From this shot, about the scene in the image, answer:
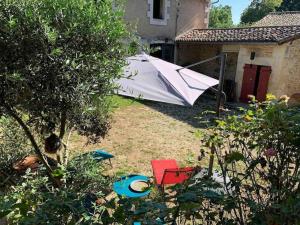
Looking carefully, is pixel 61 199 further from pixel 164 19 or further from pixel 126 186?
pixel 164 19

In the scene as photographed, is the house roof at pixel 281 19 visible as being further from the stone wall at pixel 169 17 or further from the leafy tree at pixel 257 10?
the leafy tree at pixel 257 10

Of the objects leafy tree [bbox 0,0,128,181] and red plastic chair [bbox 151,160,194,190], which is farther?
red plastic chair [bbox 151,160,194,190]

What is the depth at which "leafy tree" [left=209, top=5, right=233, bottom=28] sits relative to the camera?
147 ft

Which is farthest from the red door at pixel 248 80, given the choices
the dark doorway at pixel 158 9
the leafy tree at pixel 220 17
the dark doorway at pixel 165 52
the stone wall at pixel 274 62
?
the leafy tree at pixel 220 17

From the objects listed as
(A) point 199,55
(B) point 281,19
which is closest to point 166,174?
(A) point 199,55

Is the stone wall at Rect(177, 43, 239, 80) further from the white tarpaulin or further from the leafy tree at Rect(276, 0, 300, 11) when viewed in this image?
the leafy tree at Rect(276, 0, 300, 11)

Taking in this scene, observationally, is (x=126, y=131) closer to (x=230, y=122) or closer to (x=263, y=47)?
(x=230, y=122)

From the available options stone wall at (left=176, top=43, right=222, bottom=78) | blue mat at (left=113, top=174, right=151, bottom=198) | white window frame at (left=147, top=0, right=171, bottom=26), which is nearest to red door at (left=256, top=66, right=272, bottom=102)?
stone wall at (left=176, top=43, right=222, bottom=78)

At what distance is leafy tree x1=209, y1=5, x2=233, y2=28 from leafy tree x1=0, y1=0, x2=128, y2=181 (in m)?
44.8

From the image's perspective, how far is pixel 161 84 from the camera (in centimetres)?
525

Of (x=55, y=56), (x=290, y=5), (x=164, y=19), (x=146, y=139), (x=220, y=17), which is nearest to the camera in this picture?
(x=55, y=56)

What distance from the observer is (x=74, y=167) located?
3.34m

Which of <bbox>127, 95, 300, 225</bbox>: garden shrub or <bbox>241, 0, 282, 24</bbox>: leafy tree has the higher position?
<bbox>241, 0, 282, 24</bbox>: leafy tree

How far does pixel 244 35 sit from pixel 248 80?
2.19 metres
